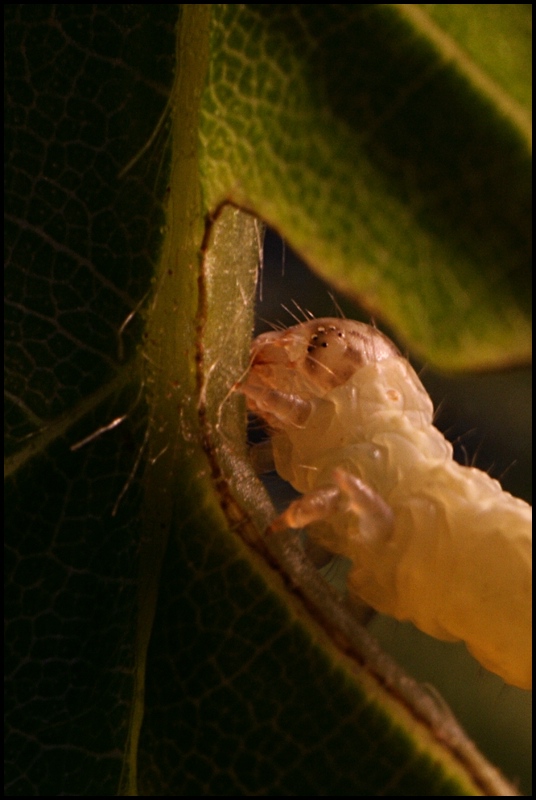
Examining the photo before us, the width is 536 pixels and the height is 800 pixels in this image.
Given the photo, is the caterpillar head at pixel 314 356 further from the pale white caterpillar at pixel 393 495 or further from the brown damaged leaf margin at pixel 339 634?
the brown damaged leaf margin at pixel 339 634

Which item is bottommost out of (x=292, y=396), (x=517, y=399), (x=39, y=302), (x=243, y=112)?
(x=517, y=399)

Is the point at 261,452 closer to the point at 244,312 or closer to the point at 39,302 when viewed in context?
the point at 244,312

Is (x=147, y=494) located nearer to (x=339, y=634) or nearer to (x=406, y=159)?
(x=339, y=634)

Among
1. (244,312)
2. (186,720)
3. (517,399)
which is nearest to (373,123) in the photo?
(244,312)

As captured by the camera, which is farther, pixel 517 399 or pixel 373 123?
pixel 517 399

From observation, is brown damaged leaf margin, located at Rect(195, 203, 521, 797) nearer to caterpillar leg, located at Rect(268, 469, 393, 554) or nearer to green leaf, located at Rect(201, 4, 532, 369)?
green leaf, located at Rect(201, 4, 532, 369)

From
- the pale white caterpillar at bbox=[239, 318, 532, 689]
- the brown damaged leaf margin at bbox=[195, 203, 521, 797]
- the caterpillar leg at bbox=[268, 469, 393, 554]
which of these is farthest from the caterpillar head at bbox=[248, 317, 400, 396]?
the brown damaged leaf margin at bbox=[195, 203, 521, 797]
